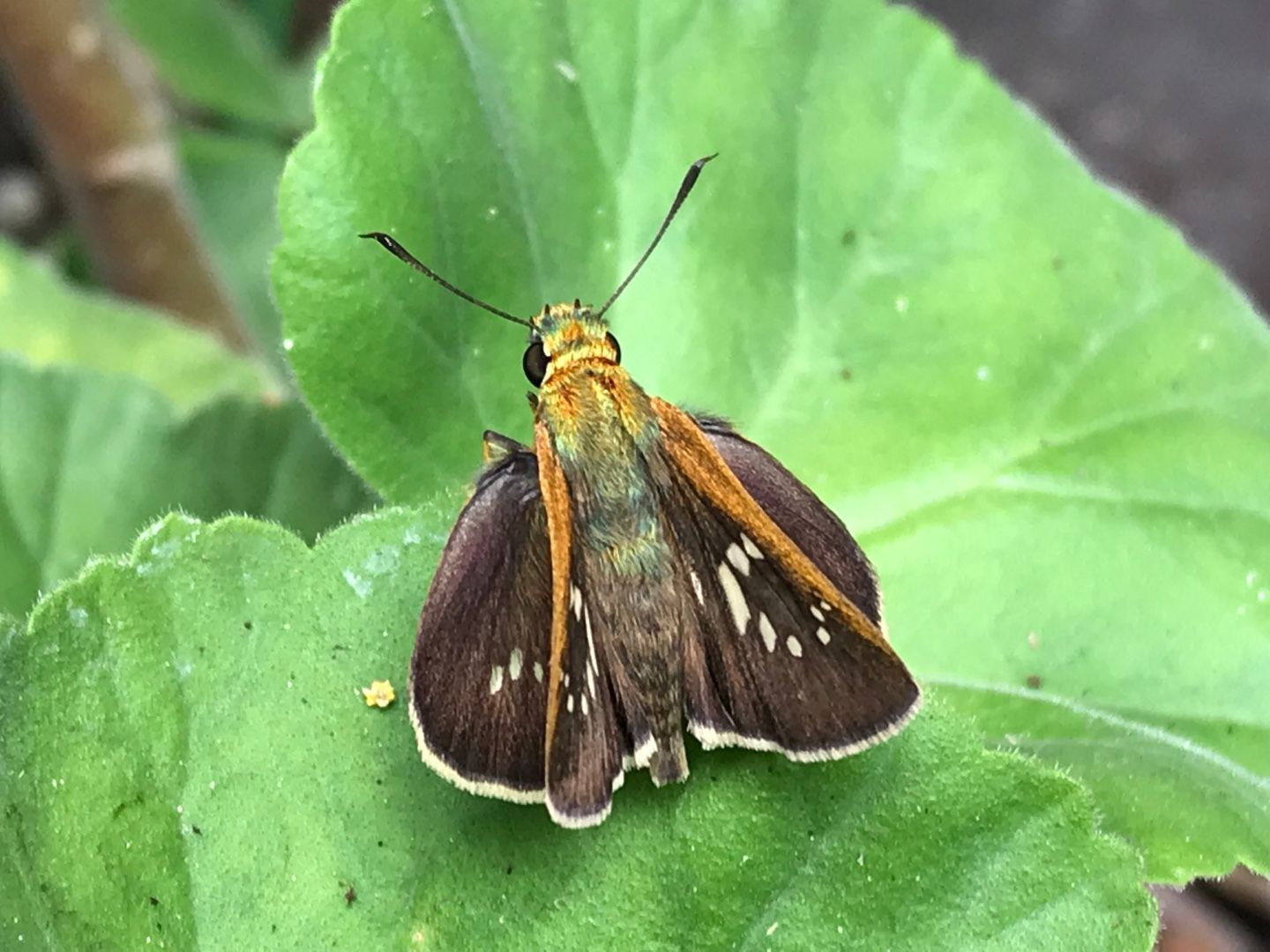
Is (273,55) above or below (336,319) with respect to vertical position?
below

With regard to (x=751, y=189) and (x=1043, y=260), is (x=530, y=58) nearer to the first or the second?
(x=751, y=189)

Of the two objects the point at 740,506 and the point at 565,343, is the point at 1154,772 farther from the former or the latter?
the point at 565,343

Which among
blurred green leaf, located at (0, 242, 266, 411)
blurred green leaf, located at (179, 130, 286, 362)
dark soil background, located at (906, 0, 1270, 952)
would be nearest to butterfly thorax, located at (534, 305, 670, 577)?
blurred green leaf, located at (0, 242, 266, 411)

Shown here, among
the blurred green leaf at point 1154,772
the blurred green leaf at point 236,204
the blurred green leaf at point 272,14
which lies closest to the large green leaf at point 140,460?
the blurred green leaf at point 1154,772

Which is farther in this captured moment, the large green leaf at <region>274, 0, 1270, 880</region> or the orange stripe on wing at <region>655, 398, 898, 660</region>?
the large green leaf at <region>274, 0, 1270, 880</region>

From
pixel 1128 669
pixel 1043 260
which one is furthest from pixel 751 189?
pixel 1128 669

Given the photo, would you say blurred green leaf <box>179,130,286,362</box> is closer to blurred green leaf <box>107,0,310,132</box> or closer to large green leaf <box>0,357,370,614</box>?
blurred green leaf <box>107,0,310,132</box>

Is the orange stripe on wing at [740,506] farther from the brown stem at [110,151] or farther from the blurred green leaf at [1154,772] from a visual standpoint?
the brown stem at [110,151]
